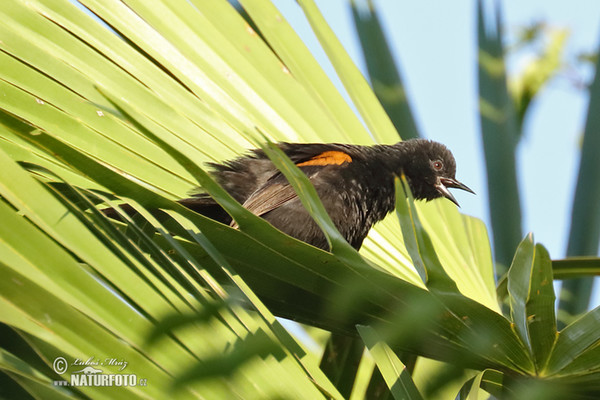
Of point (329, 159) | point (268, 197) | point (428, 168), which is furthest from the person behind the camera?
point (428, 168)

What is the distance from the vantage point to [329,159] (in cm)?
388

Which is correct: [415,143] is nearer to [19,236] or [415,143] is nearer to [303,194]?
[303,194]

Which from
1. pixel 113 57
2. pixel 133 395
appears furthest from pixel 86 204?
pixel 113 57

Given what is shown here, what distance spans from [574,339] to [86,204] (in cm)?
116

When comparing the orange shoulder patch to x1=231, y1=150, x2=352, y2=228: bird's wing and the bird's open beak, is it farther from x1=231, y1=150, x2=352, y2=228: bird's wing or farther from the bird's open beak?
the bird's open beak

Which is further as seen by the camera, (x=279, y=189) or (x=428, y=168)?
(x=428, y=168)

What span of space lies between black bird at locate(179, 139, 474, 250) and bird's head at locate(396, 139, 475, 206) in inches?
5.5

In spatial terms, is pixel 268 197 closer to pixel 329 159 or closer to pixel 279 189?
pixel 279 189

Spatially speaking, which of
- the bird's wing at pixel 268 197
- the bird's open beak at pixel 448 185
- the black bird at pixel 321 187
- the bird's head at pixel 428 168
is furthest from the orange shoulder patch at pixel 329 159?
the bird's open beak at pixel 448 185

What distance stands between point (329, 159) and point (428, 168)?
98cm

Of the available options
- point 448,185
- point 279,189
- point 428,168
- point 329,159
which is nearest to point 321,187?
point 329,159

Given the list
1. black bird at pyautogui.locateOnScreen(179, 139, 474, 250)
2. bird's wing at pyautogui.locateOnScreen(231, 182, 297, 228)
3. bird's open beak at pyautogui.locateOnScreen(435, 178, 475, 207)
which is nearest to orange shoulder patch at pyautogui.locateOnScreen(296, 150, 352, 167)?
black bird at pyautogui.locateOnScreen(179, 139, 474, 250)

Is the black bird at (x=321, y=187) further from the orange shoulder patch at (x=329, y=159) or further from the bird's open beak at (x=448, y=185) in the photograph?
the bird's open beak at (x=448, y=185)

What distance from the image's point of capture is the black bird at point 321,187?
12.1ft
